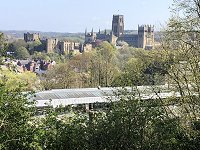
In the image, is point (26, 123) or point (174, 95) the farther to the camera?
point (174, 95)

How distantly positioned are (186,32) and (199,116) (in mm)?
2641

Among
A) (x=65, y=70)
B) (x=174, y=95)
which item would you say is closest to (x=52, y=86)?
(x=65, y=70)

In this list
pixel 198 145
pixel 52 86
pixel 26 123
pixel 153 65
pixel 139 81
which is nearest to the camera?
pixel 26 123

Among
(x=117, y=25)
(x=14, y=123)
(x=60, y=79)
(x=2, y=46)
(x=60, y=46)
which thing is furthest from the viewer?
(x=117, y=25)

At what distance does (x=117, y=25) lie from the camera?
17775 centimetres

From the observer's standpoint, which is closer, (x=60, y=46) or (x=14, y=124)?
(x=14, y=124)

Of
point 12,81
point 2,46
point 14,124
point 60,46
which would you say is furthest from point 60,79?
point 60,46

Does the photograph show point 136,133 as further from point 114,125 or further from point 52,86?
point 52,86

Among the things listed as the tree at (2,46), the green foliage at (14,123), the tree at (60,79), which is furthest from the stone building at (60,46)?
the green foliage at (14,123)

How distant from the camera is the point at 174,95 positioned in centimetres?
1298

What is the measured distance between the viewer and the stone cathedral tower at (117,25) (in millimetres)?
169750

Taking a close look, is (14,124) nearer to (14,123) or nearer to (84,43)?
(14,123)

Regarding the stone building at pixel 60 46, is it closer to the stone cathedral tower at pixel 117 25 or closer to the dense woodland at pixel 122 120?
the stone cathedral tower at pixel 117 25

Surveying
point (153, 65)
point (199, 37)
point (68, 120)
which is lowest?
point (68, 120)
